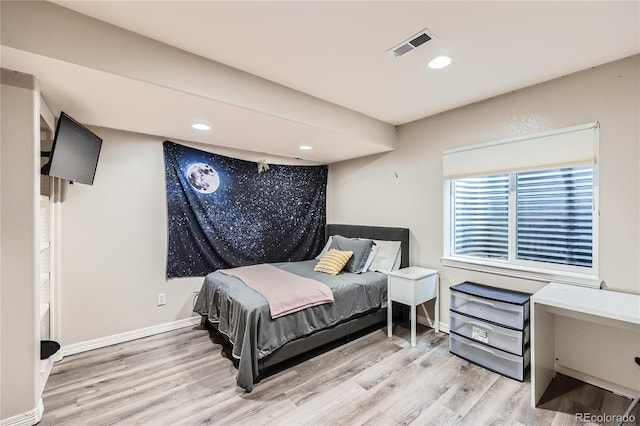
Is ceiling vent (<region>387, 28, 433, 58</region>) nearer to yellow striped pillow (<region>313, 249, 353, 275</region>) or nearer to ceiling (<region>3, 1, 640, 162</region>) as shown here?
ceiling (<region>3, 1, 640, 162</region>)

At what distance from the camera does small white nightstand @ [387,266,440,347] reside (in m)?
2.74

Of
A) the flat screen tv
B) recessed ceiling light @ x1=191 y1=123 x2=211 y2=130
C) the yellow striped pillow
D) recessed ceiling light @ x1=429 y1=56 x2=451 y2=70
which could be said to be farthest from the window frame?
the flat screen tv

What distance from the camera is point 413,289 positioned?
271 centimetres

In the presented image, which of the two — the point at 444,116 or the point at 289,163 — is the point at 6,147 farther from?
the point at 444,116

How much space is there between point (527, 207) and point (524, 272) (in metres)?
0.60

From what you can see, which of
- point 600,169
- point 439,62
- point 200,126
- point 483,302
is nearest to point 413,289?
point 483,302

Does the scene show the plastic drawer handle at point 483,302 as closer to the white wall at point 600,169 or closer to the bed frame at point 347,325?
the white wall at point 600,169

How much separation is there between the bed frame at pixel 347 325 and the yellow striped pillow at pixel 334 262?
0.56m

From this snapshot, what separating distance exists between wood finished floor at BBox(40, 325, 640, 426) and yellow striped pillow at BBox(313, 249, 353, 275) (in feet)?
2.69

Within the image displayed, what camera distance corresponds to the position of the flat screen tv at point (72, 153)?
6.42 ft

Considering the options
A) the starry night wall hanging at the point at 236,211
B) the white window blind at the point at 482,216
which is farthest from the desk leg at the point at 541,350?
the starry night wall hanging at the point at 236,211

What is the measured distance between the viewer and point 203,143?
334cm

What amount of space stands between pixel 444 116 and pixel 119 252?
3701mm

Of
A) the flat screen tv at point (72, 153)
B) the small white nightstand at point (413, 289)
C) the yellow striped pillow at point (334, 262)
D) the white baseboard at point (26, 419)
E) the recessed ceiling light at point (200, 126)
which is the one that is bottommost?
the white baseboard at point (26, 419)
